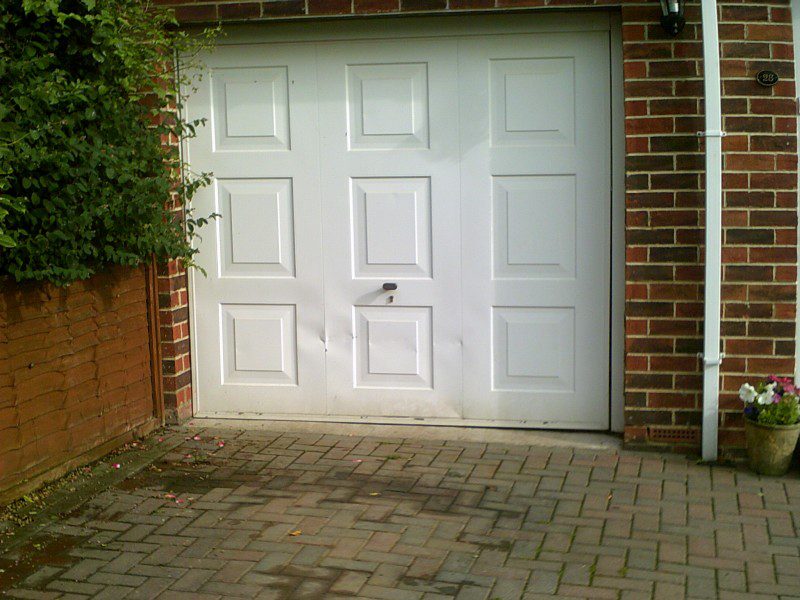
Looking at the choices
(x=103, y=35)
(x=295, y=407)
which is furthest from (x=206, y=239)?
(x=103, y=35)

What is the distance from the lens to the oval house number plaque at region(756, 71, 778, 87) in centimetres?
539

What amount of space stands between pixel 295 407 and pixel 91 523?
72.0 inches

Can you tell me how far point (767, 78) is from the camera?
5.39 metres

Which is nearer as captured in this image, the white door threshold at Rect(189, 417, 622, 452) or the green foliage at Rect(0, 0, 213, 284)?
the green foliage at Rect(0, 0, 213, 284)

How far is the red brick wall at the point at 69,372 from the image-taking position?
16.3 ft

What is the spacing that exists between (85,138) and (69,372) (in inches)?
48.8

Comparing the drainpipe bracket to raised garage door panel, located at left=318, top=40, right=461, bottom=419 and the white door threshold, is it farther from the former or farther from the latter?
raised garage door panel, located at left=318, top=40, right=461, bottom=419

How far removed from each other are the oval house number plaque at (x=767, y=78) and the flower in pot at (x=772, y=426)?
1.54 meters

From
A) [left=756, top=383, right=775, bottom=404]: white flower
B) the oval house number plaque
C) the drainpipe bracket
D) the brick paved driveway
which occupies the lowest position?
the brick paved driveway

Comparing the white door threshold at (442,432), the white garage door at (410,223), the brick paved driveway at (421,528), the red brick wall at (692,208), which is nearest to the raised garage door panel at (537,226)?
the white garage door at (410,223)

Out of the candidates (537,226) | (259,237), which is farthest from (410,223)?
(259,237)

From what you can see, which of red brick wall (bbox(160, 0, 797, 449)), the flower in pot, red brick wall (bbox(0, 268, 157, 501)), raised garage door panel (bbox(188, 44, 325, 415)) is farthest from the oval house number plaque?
red brick wall (bbox(0, 268, 157, 501))

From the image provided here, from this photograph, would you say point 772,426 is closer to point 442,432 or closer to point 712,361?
point 712,361

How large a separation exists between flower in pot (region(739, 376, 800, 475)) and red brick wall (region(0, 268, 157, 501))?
338cm
